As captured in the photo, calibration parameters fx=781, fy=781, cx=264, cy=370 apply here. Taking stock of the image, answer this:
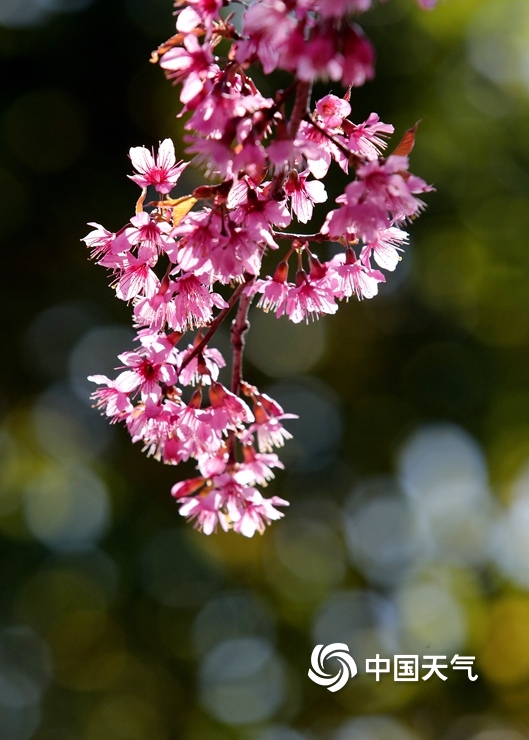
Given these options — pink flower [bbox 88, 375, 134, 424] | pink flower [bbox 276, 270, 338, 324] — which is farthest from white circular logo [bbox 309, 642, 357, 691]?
pink flower [bbox 276, 270, 338, 324]

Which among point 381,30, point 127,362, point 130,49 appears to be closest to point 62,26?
point 130,49

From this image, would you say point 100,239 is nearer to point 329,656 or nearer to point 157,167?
point 157,167

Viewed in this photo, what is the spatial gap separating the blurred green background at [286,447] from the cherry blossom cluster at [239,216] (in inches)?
233

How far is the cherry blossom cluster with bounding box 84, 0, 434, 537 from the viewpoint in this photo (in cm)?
122

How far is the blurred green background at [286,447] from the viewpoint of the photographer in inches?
311

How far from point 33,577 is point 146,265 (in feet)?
23.4

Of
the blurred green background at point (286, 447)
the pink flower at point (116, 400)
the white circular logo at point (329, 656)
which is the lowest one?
the pink flower at point (116, 400)

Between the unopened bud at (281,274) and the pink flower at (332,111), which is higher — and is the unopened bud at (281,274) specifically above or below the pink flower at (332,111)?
below

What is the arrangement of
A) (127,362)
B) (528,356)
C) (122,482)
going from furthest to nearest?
(528,356), (122,482), (127,362)

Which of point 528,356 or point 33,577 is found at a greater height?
point 528,356

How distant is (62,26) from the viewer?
27.2ft

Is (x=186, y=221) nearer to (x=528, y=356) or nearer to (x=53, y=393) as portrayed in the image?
(x=53, y=393)

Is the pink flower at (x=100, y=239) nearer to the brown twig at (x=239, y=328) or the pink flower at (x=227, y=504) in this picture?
the brown twig at (x=239, y=328)

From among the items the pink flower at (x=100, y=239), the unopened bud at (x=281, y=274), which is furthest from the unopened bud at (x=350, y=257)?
the pink flower at (x=100, y=239)
